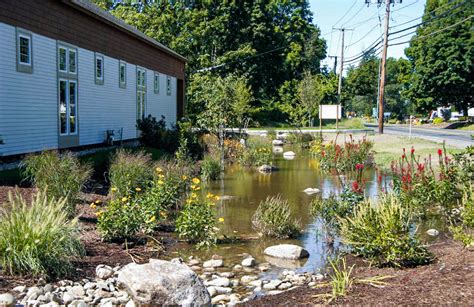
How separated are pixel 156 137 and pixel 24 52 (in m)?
9.54

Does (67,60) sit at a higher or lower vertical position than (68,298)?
higher

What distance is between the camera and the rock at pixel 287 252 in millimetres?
8922

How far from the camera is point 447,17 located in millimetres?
58250

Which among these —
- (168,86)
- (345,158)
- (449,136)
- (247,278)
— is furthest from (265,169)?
(449,136)

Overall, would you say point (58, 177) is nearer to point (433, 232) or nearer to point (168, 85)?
point (433, 232)

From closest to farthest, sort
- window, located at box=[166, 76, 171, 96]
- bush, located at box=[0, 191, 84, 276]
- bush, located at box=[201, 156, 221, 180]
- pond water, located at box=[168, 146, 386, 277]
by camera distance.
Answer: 1. bush, located at box=[0, 191, 84, 276]
2. pond water, located at box=[168, 146, 386, 277]
3. bush, located at box=[201, 156, 221, 180]
4. window, located at box=[166, 76, 171, 96]

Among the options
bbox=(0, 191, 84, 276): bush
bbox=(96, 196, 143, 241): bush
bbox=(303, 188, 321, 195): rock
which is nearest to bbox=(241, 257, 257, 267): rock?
bbox=(96, 196, 143, 241): bush

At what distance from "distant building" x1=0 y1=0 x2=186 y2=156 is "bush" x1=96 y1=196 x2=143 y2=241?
300 inches

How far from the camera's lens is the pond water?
9148mm

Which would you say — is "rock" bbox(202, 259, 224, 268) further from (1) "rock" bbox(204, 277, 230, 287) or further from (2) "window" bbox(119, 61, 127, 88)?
(2) "window" bbox(119, 61, 127, 88)

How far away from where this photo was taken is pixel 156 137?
2514 centimetres

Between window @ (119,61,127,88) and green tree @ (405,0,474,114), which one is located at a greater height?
green tree @ (405,0,474,114)

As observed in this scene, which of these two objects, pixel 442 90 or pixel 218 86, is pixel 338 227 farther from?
pixel 442 90

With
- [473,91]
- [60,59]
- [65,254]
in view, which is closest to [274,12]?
[473,91]
